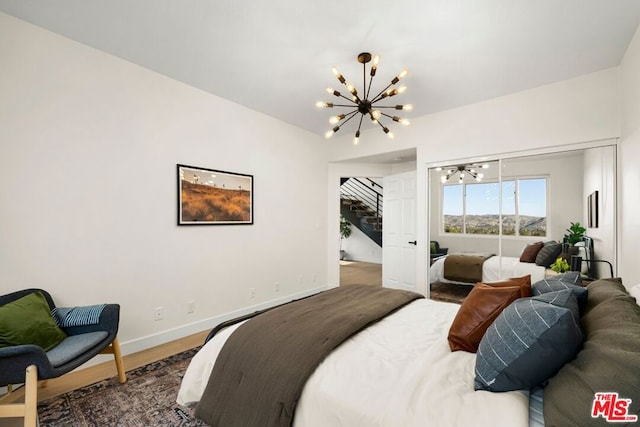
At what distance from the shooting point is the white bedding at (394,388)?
105 centimetres

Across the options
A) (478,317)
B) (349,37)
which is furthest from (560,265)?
(349,37)

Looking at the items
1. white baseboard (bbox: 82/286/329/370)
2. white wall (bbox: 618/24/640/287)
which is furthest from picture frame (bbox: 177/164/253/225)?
white wall (bbox: 618/24/640/287)

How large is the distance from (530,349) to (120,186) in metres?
3.32

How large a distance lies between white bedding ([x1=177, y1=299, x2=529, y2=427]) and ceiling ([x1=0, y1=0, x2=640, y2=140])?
2.31 m

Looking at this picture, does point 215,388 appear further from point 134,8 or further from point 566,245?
point 566,245

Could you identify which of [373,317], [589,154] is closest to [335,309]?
[373,317]

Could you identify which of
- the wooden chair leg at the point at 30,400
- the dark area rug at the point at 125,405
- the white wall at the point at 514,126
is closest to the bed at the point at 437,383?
the dark area rug at the point at 125,405

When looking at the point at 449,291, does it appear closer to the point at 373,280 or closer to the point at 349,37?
the point at 373,280

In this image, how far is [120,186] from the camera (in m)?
2.79

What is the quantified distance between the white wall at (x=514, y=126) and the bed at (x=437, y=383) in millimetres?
2233

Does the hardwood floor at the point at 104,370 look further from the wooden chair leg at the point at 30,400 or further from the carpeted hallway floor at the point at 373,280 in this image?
the carpeted hallway floor at the point at 373,280

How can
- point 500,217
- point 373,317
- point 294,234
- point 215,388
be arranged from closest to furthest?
point 215,388, point 373,317, point 500,217, point 294,234

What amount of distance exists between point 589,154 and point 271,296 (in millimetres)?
4272

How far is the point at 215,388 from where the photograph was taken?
5.06 feet
